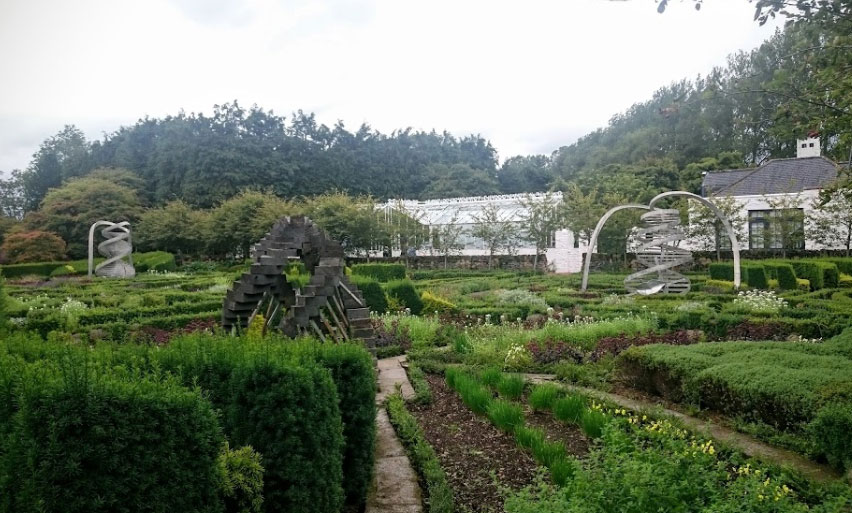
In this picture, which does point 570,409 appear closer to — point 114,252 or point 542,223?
point 542,223

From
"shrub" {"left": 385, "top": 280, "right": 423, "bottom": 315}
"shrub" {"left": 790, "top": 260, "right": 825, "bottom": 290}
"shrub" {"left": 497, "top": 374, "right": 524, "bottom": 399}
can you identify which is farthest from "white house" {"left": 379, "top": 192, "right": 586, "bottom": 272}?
"shrub" {"left": 497, "top": 374, "right": 524, "bottom": 399}

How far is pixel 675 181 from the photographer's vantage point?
1467 inches

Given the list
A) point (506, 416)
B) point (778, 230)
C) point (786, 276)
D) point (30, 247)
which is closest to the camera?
point (506, 416)

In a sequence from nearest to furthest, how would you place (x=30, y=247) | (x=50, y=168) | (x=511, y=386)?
(x=511, y=386) → (x=30, y=247) → (x=50, y=168)

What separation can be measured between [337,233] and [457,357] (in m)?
22.8

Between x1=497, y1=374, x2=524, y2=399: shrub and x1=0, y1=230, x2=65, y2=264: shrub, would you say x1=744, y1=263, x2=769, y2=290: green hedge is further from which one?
x1=0, y1=230, x2=65, y2=264: shrub

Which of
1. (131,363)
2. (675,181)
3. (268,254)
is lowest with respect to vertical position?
(131,363)

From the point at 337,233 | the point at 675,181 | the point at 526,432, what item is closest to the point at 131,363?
the point at 526,432

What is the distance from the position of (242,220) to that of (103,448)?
32375 mm

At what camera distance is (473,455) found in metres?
4.56

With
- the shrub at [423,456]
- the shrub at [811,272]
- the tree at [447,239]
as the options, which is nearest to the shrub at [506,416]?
the shrub at [423,456]

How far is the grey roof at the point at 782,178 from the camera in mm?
26391

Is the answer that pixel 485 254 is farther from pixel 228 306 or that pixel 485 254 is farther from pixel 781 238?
pixel 228 306

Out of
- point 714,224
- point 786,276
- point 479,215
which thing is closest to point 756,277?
point 786,276
